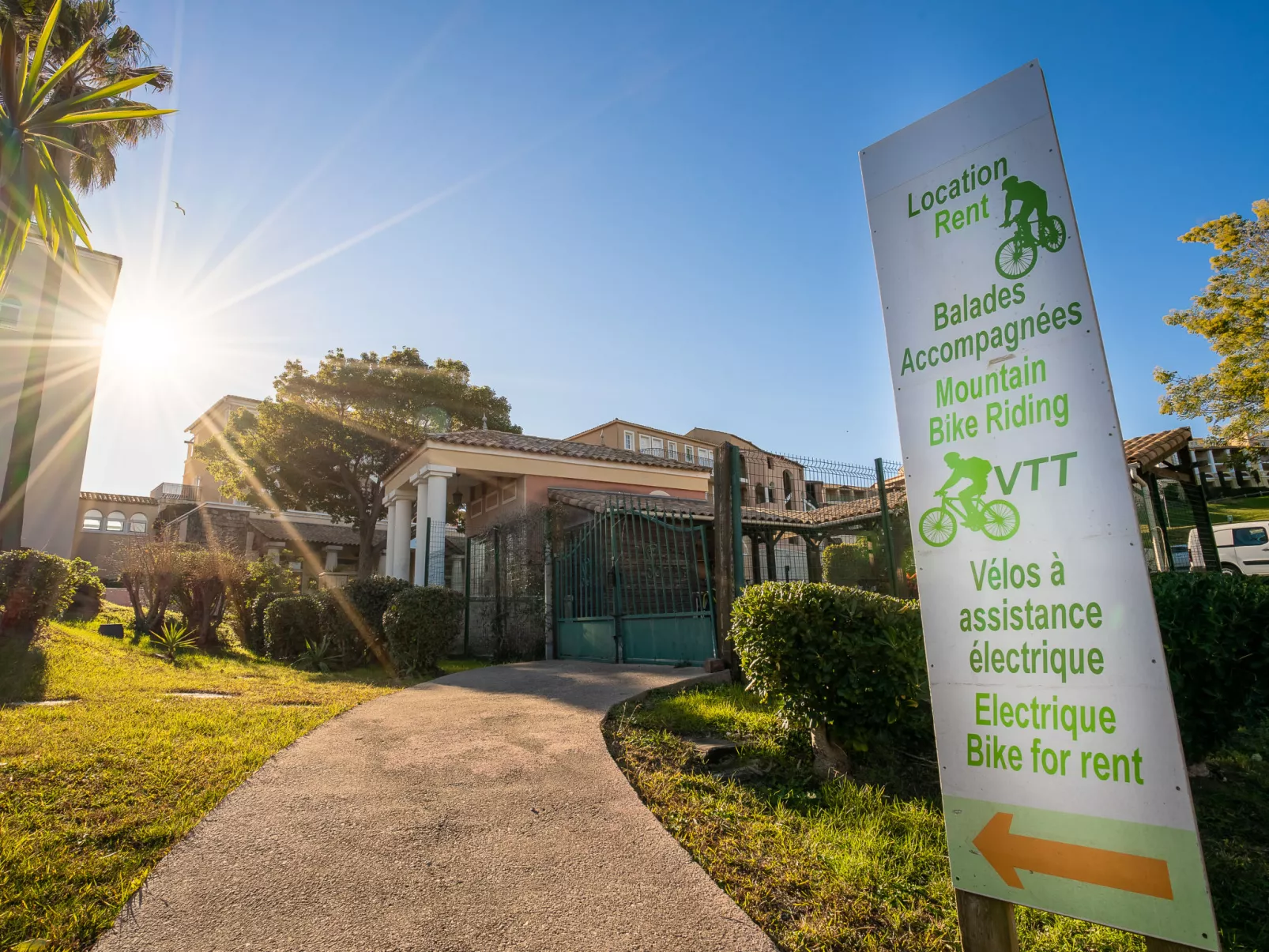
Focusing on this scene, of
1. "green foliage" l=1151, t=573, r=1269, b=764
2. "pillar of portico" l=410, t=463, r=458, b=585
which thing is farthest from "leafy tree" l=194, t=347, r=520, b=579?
"green foliage" l=1151, t=573, r=1269, b=764

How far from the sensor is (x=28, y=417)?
16.8m

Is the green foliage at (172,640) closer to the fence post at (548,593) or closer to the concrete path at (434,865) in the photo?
the fence post at (548,593)

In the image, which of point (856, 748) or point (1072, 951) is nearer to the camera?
point (1072, 951)

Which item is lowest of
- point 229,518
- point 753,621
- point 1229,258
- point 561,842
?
point 561,842

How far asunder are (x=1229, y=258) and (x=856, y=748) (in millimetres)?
22476

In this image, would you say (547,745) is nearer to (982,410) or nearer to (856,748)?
(856,748)

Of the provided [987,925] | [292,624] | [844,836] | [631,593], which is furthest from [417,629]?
[987,925]

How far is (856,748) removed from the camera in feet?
12.6

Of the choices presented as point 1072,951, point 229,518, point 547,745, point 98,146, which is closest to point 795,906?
point 1072,951

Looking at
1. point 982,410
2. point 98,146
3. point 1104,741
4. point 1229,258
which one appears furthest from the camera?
point 1229,258

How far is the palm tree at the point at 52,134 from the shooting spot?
5176 mm

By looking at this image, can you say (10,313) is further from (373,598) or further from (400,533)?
(373,598)

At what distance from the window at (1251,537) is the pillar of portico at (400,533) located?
22.6 metres

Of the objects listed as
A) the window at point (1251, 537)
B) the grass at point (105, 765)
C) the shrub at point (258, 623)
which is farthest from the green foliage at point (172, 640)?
the window at point (1251, 537)
